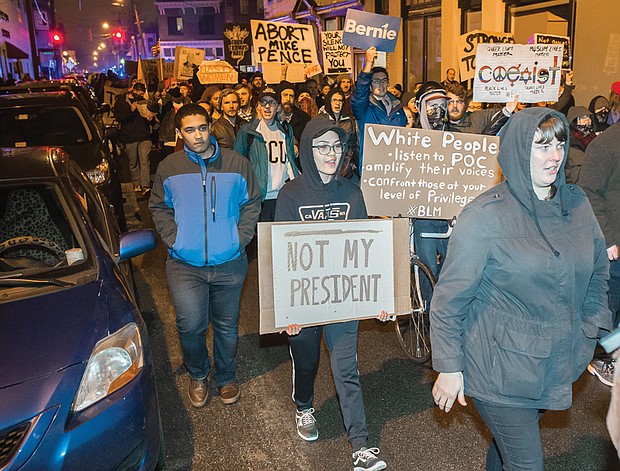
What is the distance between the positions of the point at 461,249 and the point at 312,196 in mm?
1489

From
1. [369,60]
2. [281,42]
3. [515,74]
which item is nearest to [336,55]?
[281,42]

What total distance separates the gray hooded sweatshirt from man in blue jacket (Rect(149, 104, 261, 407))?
2.19 m

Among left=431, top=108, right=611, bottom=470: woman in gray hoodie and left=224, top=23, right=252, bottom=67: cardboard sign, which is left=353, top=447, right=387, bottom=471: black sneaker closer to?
left=431, top=108, right=611, bottom=470: woman in gray hoodie

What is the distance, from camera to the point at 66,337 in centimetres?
312

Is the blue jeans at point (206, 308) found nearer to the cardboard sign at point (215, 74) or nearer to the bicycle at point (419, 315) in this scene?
the bicycle at point (419, 315)

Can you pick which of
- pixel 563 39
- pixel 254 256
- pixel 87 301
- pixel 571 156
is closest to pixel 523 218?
pixel 87 301

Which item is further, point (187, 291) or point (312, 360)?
point (187, 291)

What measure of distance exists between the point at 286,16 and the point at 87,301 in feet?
105

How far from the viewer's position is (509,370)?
106 inches

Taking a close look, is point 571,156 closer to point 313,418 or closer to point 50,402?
point 313,418

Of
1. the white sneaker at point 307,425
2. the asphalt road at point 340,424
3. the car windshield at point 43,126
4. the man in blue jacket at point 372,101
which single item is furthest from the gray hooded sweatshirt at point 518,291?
the car windshield at point 43,126

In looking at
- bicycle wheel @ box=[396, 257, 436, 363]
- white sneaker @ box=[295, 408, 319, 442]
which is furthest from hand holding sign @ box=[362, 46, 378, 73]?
white sneaker @ box=[295, 408, 319, 442]

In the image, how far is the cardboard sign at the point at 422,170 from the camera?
5422 mm

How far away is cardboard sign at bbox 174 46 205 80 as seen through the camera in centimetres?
1619
